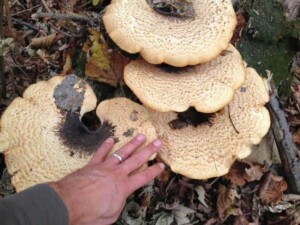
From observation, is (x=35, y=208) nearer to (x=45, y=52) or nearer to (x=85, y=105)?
(x=85, y=105)

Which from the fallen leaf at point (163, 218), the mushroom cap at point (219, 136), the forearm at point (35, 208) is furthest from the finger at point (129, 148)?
the fallen leaf at point (163, 218)

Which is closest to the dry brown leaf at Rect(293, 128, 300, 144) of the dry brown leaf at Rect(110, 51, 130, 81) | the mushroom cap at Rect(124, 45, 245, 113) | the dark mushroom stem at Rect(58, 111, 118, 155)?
the mushroom cap at Rect(124, 45, 245, 113)

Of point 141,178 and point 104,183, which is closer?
point 104,183

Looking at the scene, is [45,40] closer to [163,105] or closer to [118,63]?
[118,63]

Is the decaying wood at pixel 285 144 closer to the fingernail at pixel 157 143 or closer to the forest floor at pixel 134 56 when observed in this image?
the forest floor at pixel 134 56

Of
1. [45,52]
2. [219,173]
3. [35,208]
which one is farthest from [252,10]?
[35,208]

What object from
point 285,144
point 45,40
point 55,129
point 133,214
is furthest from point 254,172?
point 45,40
